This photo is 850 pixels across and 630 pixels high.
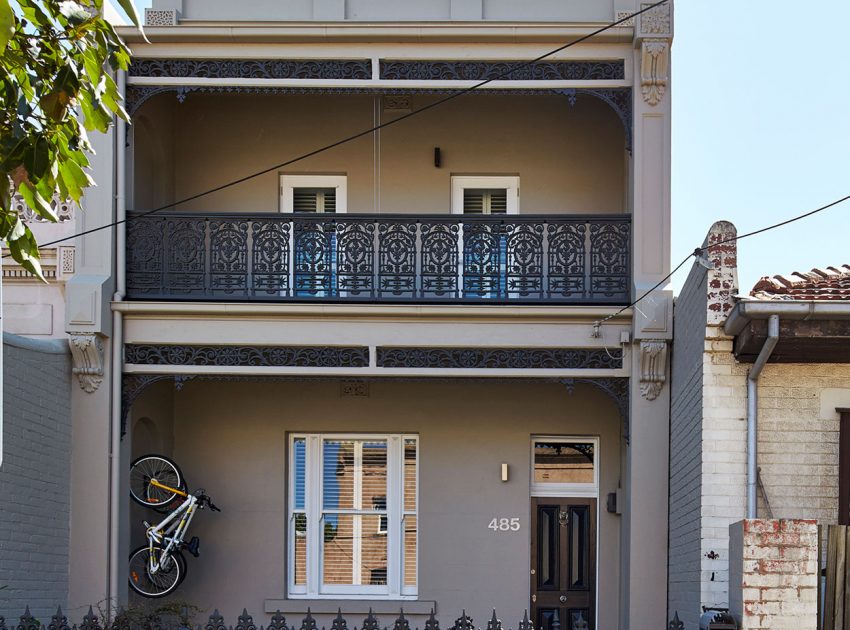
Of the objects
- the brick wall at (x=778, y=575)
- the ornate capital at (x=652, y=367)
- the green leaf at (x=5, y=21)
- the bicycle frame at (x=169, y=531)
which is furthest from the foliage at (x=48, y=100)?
the bicycle frame at (x=169, y=531)

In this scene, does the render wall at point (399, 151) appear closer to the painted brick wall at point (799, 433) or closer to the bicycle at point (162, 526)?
the bicycle at point (162, 526)

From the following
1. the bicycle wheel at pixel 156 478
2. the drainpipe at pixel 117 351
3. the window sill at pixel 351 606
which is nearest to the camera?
the drainpipe at pixel 117 351

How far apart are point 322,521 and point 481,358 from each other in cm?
338

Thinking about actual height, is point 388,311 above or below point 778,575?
above

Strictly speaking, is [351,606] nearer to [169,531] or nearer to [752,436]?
[169,531]

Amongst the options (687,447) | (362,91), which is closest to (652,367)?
(687,447)

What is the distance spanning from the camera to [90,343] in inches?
529

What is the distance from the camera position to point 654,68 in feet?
44.5

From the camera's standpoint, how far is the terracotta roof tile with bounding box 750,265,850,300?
34.3 ft

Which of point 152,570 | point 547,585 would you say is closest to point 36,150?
point 152,570

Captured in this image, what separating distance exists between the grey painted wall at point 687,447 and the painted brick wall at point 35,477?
20.3 feet

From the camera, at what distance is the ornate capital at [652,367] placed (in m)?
13.3

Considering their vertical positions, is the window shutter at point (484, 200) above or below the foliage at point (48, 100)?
above

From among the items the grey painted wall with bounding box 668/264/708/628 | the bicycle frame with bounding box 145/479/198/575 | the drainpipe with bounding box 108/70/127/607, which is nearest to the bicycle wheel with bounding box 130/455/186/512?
the bicycle frame with bounding box 145/479/198/575
